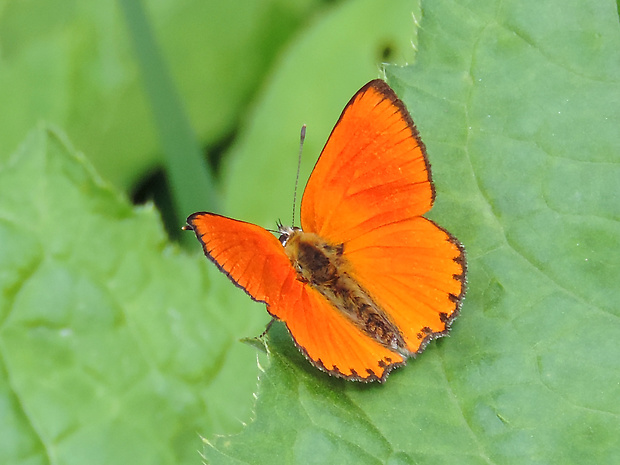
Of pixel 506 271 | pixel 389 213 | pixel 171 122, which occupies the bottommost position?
pixel 506 271

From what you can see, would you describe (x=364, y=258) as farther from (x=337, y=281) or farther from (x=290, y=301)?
(x=290, y=301)

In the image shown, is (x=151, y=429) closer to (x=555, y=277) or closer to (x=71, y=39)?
(x=555, y=277)

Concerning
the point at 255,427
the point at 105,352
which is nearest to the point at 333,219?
the point at 255,427

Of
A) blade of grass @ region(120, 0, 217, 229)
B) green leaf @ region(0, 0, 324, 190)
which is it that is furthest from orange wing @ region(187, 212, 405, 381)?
green leaf @ region(0, 0, 324, 190)

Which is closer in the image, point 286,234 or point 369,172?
point 369,172

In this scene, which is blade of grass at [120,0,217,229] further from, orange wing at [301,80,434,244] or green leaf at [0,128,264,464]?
orange wing at [301,80,434,244]

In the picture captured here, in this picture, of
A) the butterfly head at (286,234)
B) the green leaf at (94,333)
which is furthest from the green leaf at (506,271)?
the green leaf at (94,333)

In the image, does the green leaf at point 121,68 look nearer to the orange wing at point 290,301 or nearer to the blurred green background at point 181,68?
the blurred green background at point 181,68

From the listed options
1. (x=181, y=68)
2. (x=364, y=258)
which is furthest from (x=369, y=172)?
(x=181, y=68)
